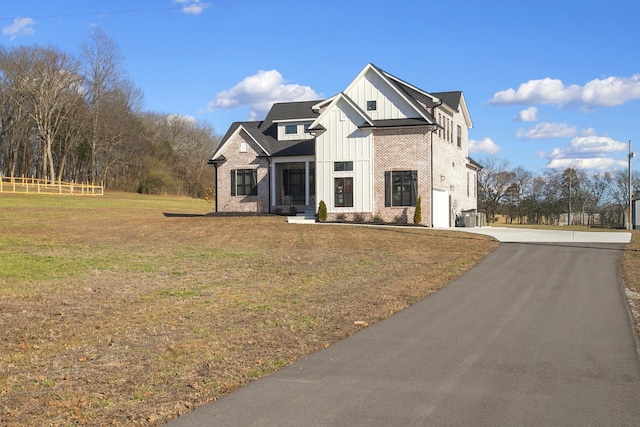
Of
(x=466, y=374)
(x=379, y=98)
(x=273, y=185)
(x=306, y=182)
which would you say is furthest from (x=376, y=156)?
(x=466, y=374)

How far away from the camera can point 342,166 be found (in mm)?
33875

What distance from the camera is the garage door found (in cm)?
3516

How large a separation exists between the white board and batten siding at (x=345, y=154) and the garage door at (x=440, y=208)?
4071mm

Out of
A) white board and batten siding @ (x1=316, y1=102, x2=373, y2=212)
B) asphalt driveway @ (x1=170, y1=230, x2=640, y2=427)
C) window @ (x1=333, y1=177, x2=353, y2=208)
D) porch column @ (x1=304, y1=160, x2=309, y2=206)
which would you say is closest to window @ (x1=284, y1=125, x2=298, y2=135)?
porch column @ (x1=304, y1=160, x2=309, y2=206)

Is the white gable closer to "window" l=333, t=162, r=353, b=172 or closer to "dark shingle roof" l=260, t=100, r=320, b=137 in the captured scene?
"window" l=333, t=162, r=353, b=172

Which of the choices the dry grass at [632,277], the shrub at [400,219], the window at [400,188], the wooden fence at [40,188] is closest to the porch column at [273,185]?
the window at [400,188]

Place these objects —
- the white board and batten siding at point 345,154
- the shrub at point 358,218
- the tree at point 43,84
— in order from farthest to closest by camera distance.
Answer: the tree at point 43,84 → the white board and batten siding at point 345,154 → the shrub at point 358,218

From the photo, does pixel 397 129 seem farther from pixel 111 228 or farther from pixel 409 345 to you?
pixel 409 345

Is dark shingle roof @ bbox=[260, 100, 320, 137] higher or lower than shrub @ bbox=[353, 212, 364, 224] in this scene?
higher

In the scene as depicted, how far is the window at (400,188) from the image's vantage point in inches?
1307

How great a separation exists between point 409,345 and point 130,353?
3.55 meters

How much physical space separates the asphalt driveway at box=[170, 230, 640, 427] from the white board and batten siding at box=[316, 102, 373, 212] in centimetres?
2138

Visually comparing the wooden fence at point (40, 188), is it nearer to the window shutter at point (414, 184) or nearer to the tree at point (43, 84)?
the tree at point (43, 84)

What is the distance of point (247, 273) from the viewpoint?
16391 mm
